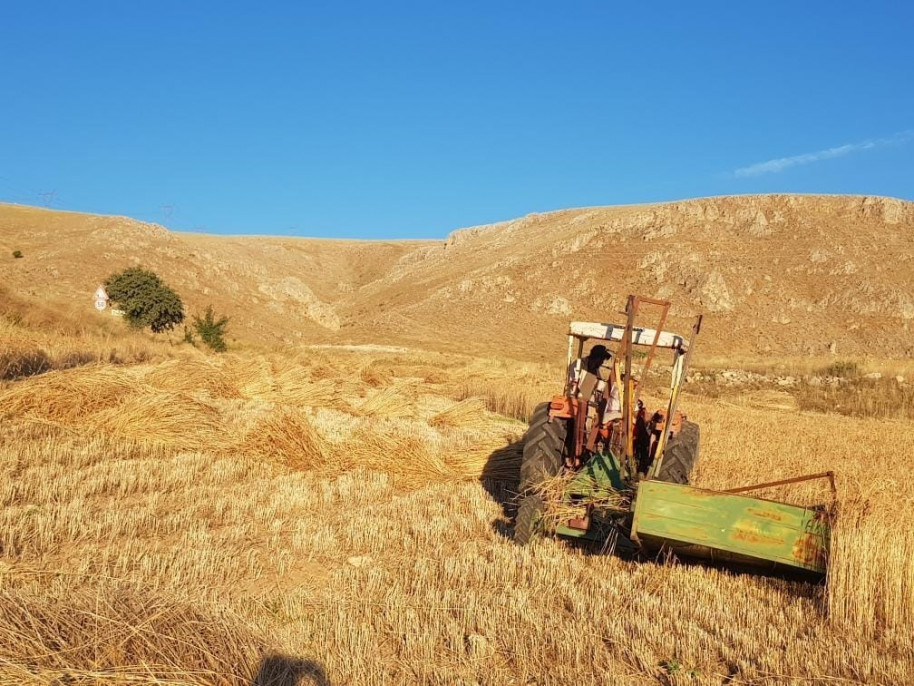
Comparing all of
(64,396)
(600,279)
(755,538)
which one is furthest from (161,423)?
(600,279)

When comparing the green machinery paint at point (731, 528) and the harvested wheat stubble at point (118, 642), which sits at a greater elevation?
the green machinery paint at point (731, 528)

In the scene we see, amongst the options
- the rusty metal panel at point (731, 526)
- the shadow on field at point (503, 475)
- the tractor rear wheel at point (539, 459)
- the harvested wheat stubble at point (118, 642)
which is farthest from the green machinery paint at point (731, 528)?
the harvested wheat stubble at point (118, 642)

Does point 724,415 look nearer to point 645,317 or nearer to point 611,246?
point 645,317

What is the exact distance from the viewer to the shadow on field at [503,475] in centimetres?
764

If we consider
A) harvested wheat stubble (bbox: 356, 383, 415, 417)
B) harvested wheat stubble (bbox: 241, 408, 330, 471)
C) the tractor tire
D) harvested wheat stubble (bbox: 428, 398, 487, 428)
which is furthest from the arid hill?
the tractor tire

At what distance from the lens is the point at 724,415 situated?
619 inches

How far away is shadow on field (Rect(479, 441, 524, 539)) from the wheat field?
3cm

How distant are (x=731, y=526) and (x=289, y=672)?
3.16 meters

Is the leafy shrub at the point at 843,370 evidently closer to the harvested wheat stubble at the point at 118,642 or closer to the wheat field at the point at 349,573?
the wheat field at the point at 349,573

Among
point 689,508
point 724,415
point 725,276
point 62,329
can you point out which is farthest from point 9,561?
point 725,276

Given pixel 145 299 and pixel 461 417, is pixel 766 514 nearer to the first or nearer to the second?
pixel 461 417

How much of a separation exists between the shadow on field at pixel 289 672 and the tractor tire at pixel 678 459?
382cm

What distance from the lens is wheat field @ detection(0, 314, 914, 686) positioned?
335cm

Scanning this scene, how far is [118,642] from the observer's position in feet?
9.84
